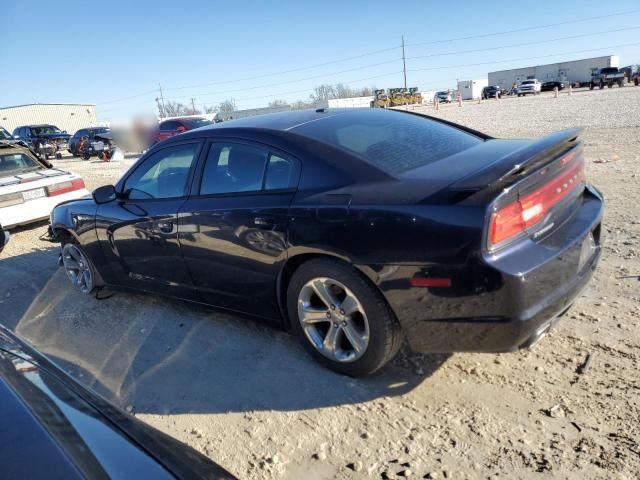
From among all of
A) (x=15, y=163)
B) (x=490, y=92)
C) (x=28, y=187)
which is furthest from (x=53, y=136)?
(x=490, y=92)

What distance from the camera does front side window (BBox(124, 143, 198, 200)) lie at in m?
3.79

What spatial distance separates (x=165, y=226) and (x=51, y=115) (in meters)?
59.9

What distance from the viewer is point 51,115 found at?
179 feet

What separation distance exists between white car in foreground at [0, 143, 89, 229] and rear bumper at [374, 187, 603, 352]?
7.19 metres

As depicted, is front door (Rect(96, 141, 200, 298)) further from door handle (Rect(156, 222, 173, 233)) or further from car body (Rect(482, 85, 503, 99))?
car body (Rect(482, 85, 503, 99))

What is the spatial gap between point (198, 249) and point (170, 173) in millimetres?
775

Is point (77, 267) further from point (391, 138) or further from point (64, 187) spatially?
point (64, 187)

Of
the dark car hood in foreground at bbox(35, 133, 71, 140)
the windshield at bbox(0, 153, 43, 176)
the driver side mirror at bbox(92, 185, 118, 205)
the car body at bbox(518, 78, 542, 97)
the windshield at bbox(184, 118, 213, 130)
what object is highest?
the dark car hood in foreground at bbox(35, 133, 71, 140)

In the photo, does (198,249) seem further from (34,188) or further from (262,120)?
(34,188)

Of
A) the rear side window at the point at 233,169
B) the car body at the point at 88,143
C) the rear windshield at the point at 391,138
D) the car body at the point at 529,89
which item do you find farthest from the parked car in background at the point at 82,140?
the car body at the point at 529,89

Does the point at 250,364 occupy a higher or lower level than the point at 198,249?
lower

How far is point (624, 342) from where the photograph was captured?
10.2 feet

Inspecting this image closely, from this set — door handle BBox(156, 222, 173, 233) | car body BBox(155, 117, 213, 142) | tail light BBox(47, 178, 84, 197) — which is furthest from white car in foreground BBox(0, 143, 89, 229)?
car body BBox(155, 117, 213, 142)

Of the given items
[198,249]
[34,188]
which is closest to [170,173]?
[198,249]
